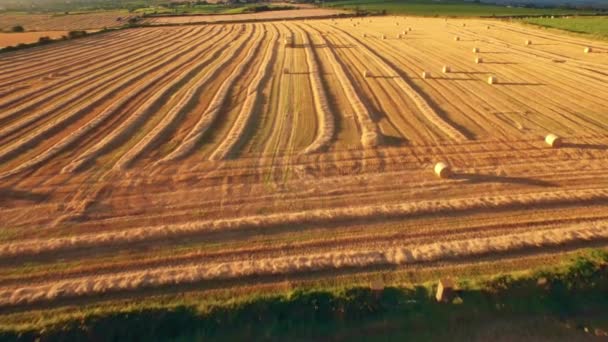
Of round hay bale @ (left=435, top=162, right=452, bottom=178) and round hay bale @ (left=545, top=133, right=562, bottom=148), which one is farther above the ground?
round hay bale @ (left=545, top=133, right=562, bottom=148)

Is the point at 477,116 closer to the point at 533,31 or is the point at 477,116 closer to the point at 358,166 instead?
the point at 358,166

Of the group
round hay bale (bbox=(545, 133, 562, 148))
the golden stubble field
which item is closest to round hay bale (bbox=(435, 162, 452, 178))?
the golden stubble field

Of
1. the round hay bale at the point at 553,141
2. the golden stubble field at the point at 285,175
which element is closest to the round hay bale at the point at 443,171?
the golden stubble field at the point at 285,175

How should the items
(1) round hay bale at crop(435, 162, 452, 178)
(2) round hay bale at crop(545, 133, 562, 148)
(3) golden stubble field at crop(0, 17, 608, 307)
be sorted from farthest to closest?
(2) round hay bale at crop(545, 133, 562, 148)
(1) round hay bale at crop(435, 162, 452, 178)
(3) golden stubble field at crop(0, 17, 608, 307)

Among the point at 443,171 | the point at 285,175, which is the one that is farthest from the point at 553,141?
the point at 285,175

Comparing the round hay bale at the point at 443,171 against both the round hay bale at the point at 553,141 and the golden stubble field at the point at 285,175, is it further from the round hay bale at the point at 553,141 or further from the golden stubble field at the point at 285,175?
the round hay bale at the point at 553,141

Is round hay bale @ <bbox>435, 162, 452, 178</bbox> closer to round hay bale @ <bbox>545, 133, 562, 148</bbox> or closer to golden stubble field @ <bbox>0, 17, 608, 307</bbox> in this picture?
golden stubble field @ <bbox>0, 17, 608, 307</bbox>

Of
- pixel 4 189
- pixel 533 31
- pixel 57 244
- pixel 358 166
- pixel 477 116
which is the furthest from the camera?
pixel 533 31

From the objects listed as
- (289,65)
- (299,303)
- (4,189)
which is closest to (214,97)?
(289,65)

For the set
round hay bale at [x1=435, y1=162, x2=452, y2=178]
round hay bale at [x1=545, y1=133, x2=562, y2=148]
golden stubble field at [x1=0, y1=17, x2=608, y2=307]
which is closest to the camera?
golden stubble field at [x1=0, y1=17, x2=608, y2=307]

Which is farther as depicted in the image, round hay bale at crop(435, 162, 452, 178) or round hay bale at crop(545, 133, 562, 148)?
round hay bale at crop(545, 133, 562, 148)
